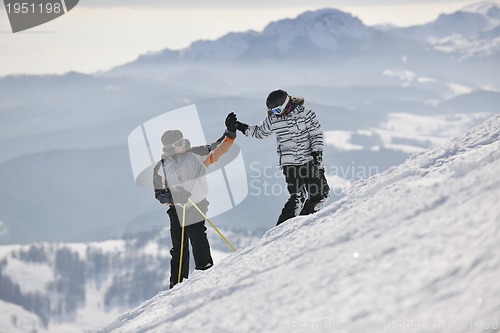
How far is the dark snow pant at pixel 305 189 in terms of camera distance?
27.6 feet

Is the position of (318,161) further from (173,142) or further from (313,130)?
(173,142)

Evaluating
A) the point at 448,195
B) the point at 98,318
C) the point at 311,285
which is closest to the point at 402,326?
the point at 311,285

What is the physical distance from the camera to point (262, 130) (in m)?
8.60

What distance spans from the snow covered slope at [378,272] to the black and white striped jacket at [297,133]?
162cm

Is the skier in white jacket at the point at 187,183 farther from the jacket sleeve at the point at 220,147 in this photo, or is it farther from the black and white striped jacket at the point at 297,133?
the black and white striped jacket at the point at 297,133

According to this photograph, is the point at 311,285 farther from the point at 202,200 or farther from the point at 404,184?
the point at 202,200

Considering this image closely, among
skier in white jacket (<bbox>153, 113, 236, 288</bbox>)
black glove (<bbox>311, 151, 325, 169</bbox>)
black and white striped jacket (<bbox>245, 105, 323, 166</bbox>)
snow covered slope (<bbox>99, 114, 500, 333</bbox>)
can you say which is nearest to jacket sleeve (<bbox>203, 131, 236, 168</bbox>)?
skier in white jacket (<bbox>153, 113, 236, 288</bbox>)

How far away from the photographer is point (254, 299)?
486 cm

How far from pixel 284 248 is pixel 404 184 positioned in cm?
170

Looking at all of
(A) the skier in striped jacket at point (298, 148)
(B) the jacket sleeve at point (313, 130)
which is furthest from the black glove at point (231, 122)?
(B) the jacket sleeve at point (313, 130)

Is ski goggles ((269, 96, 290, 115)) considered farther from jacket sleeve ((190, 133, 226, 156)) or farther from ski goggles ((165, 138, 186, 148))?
ski goggles ((165, 138, 186, 148))

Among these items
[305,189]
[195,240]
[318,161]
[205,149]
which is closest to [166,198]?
[195,240]

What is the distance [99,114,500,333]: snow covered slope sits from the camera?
3.56m

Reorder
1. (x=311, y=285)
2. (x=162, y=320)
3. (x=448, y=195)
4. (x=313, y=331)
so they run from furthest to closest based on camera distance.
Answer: (x=162, y=320) < (x=448, y=195) < (x=311, y=285) < (x=313, y=331)
